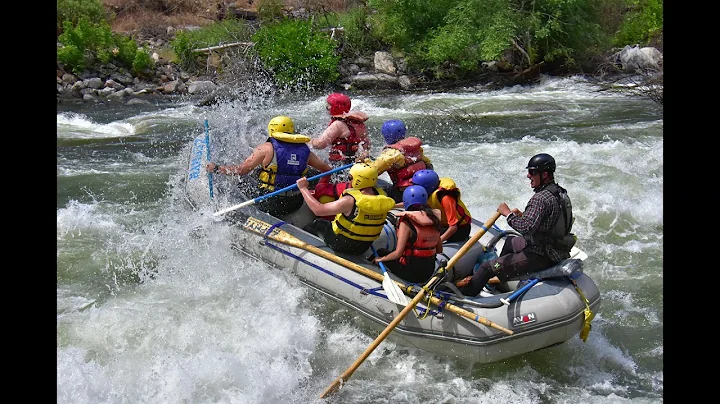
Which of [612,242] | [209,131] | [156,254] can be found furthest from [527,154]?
[156,254]

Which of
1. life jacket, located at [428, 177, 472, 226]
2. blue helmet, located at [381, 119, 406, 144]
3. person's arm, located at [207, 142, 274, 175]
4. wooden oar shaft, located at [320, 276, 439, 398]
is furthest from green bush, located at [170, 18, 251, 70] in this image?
wooden oar shaft, located at [320, 276, 439, 398]

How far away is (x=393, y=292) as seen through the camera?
537cm

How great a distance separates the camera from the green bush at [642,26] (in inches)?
723

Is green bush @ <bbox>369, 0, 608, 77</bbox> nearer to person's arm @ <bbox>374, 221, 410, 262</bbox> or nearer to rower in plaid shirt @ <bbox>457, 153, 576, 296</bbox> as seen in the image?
rower in plaid shirt @ <bbox>457, 153, 576, 296</bbox>

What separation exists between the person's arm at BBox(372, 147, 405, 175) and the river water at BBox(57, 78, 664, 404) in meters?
1.29

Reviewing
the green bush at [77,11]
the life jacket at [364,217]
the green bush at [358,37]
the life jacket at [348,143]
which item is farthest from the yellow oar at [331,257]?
the green bush at [77,11]

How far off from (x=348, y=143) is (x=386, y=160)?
1457mm

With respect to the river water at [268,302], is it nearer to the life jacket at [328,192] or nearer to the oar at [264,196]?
the oar at [264,196]

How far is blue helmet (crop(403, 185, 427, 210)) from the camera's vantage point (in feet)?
17.5

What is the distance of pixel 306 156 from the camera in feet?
22.2

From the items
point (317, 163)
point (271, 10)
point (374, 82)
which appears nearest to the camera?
point (317, 163)

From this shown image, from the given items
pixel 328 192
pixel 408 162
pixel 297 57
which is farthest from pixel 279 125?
pixel 297 57

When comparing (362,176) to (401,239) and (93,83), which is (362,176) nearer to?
(401,239)
